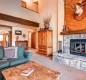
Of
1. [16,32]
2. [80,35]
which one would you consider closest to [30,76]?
[80,35]

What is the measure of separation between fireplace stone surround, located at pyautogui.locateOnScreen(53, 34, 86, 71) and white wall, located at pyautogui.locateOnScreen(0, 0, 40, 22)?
11.5 feet

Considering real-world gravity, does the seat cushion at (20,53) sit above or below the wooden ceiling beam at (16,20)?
below

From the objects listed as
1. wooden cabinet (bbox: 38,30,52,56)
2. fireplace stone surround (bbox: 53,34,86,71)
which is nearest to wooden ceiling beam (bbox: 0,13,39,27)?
wooden cabinet (bbox: 38,30,52,56)

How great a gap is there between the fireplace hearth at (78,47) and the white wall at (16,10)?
392cm

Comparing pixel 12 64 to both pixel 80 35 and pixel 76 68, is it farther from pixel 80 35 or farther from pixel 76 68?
pixel 80 35

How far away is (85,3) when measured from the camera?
4.01 m

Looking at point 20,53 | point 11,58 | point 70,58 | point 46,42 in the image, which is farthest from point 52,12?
point 11,58

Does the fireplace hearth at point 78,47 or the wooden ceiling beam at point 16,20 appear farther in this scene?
the wooden ceiling beam at point 16,20

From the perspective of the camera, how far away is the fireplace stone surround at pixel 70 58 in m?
3.50

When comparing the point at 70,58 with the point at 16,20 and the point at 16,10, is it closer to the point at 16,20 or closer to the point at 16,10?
the point at 16,20

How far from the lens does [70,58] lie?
12.5ft

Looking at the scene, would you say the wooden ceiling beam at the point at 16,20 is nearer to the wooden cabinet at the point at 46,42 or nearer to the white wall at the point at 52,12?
the white wall at the point at 52,12

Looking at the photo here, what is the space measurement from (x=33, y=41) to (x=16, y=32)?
2.91m

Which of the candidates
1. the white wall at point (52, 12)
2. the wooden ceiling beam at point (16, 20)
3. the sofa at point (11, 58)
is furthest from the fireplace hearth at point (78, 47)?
the wooden ceiling beam at point (16, 20)
